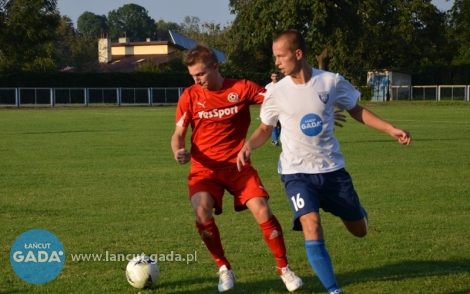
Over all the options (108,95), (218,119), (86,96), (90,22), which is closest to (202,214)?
(218,119)

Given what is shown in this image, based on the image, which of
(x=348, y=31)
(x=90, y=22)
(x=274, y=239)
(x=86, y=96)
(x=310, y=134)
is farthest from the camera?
(x=90, y=22)

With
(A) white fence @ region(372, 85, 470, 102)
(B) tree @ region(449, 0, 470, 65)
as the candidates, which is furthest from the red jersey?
(B) tree @ region(449, 0, 470, 65)

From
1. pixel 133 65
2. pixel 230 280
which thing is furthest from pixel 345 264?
pixel 133 65

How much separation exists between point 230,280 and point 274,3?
2048 inches

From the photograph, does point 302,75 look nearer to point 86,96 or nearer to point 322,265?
point 322,265

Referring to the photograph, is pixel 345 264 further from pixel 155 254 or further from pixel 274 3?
pixel 274 3

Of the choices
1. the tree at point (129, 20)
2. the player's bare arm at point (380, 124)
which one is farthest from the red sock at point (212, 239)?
the tree at point (129, 20)

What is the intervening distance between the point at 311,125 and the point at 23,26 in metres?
52.0

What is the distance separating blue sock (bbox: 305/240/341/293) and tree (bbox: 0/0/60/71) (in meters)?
51.1

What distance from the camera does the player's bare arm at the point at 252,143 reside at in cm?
541

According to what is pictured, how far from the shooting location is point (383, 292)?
5.48 metres

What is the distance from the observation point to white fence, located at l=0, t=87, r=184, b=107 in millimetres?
49688

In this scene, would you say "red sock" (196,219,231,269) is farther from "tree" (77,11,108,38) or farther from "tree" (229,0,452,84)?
"tree" (77,11,108,38)

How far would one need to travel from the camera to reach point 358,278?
5867 millimetres
